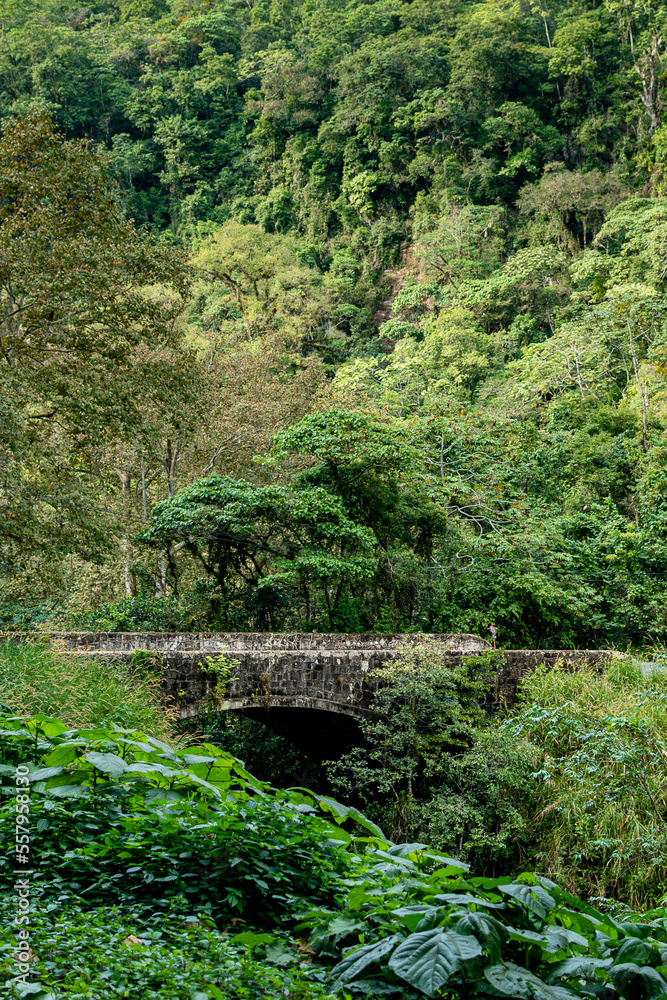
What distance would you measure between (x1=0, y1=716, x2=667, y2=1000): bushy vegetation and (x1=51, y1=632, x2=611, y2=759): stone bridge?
5838 millimetres

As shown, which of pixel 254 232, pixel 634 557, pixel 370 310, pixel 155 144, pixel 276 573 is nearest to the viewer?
pixel 276 573

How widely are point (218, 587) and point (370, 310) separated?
17.2m

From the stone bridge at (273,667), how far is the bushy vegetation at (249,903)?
584cm

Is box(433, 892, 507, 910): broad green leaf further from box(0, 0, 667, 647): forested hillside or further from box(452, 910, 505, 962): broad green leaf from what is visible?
box(0, 0, 667, 647): forested hillside

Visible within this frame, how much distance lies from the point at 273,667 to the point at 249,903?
6.66m

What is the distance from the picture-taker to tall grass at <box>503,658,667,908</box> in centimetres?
748

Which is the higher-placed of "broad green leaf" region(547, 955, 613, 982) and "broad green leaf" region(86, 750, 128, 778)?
"broad green leaf" region(86, 750, 128, 778)

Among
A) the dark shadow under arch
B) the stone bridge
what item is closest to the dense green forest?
the stone bridge

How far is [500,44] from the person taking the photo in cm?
2747

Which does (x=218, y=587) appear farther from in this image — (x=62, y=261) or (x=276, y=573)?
(x=62, y=261)

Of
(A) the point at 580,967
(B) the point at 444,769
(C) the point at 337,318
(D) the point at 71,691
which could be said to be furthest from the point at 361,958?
(C) the point at 337,318

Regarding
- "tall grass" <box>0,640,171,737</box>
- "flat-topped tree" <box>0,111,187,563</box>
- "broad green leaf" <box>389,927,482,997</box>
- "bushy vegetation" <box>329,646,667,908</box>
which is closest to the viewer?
"broad green leaf" <box>389,927,482,997</box>

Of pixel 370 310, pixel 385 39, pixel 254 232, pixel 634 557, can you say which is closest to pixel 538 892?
pixel 634 557

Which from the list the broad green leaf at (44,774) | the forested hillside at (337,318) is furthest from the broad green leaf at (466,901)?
the forested hillside at (337,318)
